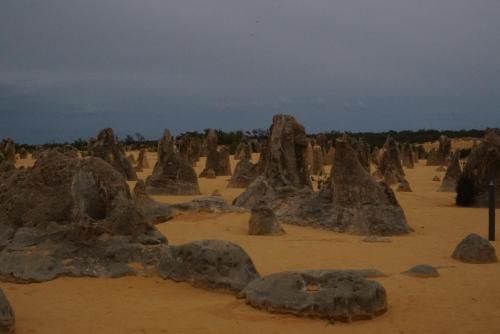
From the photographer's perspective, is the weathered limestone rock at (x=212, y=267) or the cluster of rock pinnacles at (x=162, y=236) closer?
the cluster of rock pinnacles at (x=162, y=236)

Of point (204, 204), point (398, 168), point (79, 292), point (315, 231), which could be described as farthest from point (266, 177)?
point (398, 168)

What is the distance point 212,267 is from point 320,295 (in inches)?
52.0

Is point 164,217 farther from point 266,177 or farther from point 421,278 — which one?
point 421,278

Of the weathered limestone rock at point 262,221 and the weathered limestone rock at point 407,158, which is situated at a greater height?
the weathered limestone rock at point 407,158

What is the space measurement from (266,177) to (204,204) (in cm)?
219

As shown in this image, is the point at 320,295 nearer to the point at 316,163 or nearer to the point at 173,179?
the point at 173,179

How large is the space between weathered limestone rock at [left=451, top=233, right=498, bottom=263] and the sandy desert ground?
6.6 inches

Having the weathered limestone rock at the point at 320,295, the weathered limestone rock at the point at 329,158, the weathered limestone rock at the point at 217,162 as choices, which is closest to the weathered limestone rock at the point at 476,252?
the weathered limestone rock at the point at 320,295

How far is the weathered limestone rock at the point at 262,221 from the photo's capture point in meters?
9.93

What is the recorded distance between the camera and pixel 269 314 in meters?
5.20

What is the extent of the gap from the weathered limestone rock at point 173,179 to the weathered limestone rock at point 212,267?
977 centimetres

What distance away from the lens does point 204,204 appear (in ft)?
39.3

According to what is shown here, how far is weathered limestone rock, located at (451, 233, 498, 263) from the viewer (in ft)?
26.3

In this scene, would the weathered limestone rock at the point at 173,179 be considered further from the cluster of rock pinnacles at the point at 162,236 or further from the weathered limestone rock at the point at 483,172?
the weathered limestone rock at the point at 483,172
